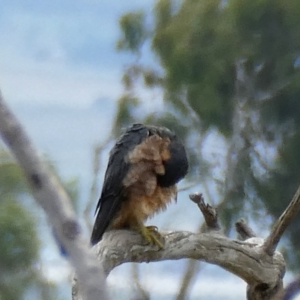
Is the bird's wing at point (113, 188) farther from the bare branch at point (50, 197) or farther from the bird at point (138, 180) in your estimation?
the bare branch at point (50, 197)

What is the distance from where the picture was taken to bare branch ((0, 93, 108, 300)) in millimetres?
313

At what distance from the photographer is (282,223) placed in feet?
3.28

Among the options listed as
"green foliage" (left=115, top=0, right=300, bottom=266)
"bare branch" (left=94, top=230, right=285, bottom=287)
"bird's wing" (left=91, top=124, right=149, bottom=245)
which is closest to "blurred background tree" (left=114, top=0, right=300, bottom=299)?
"green foliage" (left=115, top=0, right=300, bottom=266)

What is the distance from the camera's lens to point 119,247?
2.93ft

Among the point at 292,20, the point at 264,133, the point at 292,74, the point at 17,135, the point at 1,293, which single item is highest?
the point at 17,135

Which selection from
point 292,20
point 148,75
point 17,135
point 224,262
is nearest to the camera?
point 17,135

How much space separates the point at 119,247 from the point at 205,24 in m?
0.72

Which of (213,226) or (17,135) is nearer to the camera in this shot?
(17,135)

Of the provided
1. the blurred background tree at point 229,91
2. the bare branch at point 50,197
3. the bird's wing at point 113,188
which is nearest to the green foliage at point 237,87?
the blurred background tree at point 229,91

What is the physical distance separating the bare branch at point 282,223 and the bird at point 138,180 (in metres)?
0.18

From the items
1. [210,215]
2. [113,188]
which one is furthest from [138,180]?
[210,215]

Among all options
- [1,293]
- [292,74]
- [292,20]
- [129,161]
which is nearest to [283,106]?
[292,74]

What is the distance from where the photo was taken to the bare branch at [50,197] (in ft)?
1.03

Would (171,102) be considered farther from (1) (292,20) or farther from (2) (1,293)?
(2) (1,293)
